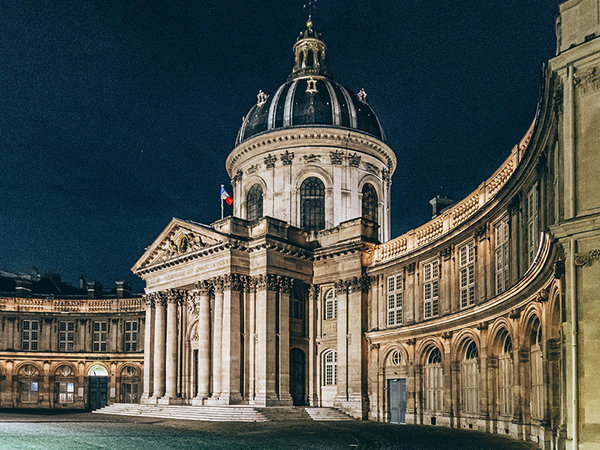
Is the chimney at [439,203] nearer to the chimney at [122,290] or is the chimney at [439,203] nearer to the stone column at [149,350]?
the stone column at [149,350]

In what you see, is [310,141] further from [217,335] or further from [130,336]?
[130,336]

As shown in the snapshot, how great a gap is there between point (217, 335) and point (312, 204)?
1293 centimetres

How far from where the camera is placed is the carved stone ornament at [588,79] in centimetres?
1617

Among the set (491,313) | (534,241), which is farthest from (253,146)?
(534,241)

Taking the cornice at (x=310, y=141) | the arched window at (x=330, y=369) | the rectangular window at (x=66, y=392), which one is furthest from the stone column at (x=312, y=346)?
the rectangular window at (x=66, y=392)

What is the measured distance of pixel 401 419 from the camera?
122 ft

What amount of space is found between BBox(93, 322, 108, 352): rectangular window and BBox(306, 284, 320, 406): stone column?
23.1 m

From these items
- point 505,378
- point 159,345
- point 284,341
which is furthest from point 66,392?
point 505,378

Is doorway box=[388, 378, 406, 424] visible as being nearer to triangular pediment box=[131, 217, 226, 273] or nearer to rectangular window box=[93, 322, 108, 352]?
triangular pediment box=[131, 217, 226, 273]

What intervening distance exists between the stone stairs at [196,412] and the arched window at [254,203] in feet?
49.8

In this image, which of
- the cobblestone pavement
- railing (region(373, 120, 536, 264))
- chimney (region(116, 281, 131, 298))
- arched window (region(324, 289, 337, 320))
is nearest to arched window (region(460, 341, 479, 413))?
the cobblestone pavement

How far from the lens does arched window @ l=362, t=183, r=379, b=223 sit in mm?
50281

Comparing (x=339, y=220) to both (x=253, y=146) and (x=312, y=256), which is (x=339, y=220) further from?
(x=253, y=146)

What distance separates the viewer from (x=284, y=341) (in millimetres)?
40781
